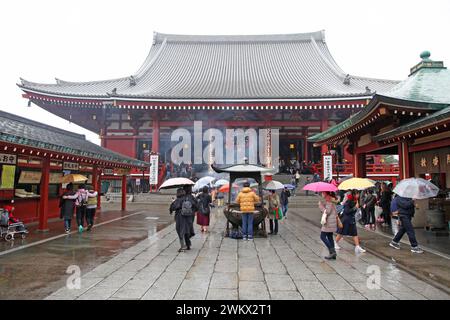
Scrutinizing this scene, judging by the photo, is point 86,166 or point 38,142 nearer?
point 38,142

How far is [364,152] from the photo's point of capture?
1299 cm

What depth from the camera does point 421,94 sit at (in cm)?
953

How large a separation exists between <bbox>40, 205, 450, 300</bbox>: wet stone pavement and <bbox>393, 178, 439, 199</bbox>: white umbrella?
158cm

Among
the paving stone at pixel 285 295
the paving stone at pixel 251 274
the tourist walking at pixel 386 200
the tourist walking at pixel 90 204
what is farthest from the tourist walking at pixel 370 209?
the tourist walking at pixel 90 204

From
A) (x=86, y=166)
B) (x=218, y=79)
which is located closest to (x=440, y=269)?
(x=86, y=166)

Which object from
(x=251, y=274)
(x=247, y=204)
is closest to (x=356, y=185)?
(x=247, y=204)

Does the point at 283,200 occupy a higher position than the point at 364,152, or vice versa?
the point at 364,152

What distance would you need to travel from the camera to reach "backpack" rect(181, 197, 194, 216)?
6830mm

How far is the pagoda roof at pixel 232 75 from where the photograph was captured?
21.9 m

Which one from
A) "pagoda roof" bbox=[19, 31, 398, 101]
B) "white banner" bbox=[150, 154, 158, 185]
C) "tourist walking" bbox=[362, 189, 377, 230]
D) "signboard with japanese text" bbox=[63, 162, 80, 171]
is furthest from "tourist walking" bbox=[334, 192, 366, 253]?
"white banner" bbox=[150, 154, 158, 185]

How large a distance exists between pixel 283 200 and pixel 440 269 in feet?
24.7

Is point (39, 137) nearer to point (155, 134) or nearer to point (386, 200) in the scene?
point (386, 200)

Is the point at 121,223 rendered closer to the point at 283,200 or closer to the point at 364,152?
the point at 283,200

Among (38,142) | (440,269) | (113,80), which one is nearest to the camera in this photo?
(440,269)
